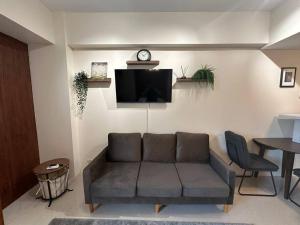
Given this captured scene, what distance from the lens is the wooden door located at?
2.21 metres

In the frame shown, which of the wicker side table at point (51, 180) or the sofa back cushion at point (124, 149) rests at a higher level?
the sofa back cushion at point (124, 149)

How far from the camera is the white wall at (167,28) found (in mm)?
2617

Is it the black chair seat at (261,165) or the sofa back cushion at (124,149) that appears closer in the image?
the black chair seat at (261,165)

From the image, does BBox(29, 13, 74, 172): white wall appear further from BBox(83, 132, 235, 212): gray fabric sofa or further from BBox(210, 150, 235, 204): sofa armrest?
BBox(210, 150, 235, 204): sofa armrest

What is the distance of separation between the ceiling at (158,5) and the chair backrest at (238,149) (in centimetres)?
184

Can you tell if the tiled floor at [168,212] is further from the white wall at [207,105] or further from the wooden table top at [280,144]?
the white wall at [207,105]

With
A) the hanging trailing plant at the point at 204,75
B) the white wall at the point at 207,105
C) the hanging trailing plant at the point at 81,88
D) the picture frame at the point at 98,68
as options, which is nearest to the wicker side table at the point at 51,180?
the white wall at the point at 207,105

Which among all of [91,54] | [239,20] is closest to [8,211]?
[91,54]

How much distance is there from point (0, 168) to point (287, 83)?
438 cm

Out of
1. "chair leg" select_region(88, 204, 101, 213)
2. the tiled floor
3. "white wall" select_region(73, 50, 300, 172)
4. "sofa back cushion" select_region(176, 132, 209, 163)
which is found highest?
"white wall" select_region(73, 50, 300, 172)

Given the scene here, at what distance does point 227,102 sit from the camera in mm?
2947

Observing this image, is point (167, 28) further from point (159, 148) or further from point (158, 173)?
point (158, 173)

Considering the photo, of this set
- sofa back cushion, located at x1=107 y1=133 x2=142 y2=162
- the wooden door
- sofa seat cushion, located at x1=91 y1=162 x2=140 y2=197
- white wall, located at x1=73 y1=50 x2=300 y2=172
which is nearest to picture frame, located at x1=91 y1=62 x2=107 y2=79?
white wall, located at x1=73 y1=50 x2=300 y2=172

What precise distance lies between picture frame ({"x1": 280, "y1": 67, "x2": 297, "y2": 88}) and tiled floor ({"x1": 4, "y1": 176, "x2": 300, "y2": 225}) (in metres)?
1.80
